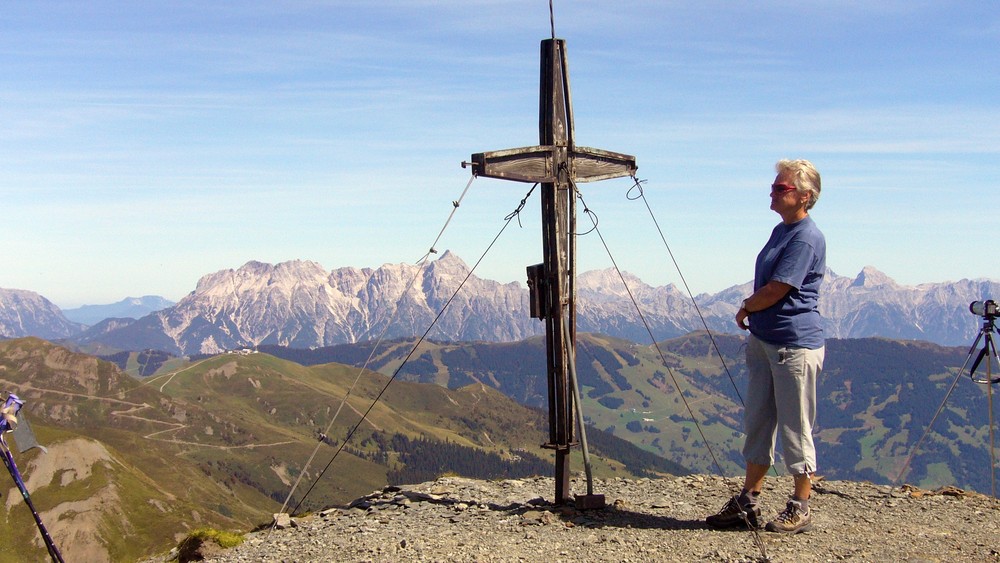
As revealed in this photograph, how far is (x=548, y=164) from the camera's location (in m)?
14.3

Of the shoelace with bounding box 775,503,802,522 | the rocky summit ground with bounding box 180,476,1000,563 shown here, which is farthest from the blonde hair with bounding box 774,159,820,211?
the rocky summit ground with bounding box 180,476,1000,563

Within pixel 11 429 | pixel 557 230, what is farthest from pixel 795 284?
pixel 11 429

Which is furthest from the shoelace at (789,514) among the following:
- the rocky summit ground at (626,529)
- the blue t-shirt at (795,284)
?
the blue t-shirt at (795,284)

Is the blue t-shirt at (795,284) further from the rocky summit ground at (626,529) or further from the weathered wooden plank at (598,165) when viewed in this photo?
the weathered wooden plank at (598,165)

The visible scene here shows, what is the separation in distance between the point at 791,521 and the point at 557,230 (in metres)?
5.74

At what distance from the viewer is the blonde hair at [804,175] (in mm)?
11469

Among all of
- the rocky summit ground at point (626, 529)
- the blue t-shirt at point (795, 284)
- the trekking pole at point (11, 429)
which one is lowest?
the rocky summit ground at point (626, 529)

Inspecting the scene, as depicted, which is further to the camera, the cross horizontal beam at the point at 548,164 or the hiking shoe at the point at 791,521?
the cross horizontal beam at the point at 548,164

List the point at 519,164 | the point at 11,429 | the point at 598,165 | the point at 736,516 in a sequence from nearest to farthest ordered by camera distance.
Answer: the point at 11,429 → the point at 736,516 → the point at 519,164 → the point at 598,165

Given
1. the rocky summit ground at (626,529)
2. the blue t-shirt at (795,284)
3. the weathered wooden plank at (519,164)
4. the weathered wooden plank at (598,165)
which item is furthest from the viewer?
the weathered wooden plank at (598,165)

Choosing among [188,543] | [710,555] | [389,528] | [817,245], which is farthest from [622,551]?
[188,543]

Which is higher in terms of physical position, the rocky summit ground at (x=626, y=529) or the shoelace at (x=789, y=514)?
the shoelace at (x=789, y=514)

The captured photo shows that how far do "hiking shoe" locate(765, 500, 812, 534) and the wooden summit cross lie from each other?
362 cm

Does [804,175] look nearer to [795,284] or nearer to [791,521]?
[795,284]
